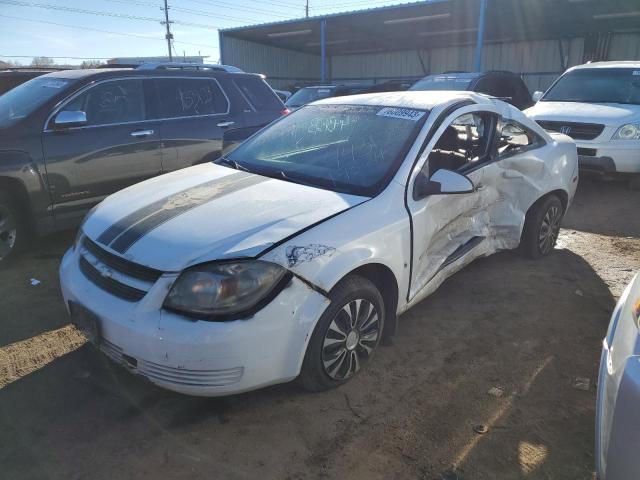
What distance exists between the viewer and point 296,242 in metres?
2.43

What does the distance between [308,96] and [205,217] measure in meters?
10.7

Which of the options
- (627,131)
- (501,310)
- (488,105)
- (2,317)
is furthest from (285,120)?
(627,131)

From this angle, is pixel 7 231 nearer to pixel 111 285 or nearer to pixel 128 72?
pixel 128 72

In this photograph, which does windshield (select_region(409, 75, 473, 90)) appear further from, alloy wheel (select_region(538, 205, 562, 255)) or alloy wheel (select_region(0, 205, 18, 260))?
alloy wheel (select_region(0, 205, 18, 260))

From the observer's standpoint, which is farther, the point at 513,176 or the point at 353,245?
the point at 513,176

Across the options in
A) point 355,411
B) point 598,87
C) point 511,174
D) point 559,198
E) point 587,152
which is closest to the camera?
point 355,411

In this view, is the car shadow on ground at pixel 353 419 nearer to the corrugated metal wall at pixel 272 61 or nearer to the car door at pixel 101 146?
the car door at pixel 101 146

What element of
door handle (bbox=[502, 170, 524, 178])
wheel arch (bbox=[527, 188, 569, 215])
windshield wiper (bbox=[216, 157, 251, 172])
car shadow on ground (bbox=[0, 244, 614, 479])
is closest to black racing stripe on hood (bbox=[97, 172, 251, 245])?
windshield wiper (bbox=[216, 157, 251, 172])

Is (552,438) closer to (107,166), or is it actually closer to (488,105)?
(488,105)

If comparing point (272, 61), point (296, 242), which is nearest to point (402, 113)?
point (296, 242)

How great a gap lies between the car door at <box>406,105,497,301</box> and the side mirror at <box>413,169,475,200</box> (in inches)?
1.4

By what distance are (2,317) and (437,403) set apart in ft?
10.2

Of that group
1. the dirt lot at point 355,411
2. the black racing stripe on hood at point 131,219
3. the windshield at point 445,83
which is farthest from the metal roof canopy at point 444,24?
the black racing stripe on hood at point 131,219

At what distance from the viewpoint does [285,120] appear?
4059 millimetres
